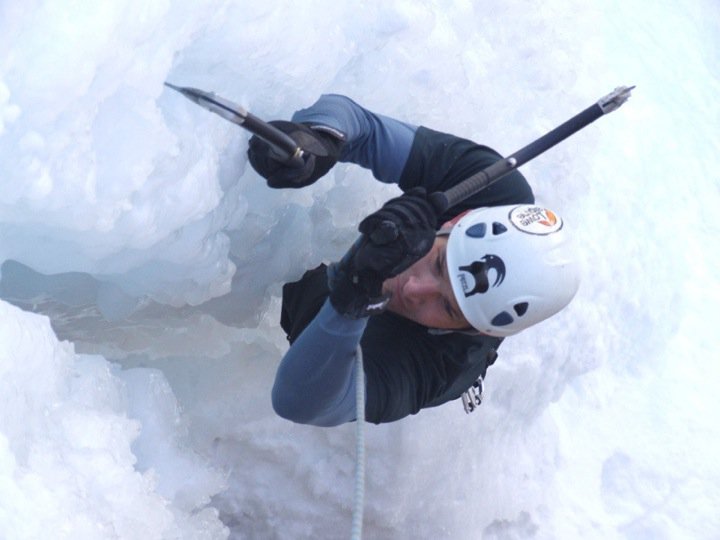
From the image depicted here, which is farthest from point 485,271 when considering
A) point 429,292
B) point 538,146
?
point 538,146

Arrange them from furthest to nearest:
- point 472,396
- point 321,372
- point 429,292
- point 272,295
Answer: point 272,295 → point 472,396 → point 429,292 → point 321,372

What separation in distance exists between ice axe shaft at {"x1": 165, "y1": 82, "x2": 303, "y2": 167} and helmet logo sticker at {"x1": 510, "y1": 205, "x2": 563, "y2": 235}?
470 mm

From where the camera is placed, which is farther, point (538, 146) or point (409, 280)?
point (409, 280)

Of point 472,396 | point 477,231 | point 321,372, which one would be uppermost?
point 477,231

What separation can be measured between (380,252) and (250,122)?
32cm

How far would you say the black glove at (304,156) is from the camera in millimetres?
1798

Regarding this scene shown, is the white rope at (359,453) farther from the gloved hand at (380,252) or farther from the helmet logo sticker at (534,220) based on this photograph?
the helmet logo sticker at (534,220)

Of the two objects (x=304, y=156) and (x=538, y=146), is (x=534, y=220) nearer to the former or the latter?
(x=538, y=146)

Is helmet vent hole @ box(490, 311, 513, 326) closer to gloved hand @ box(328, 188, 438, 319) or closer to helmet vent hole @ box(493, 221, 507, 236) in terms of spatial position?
helmet vent hole @ box(493, 221, 507, 236)

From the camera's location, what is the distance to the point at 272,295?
7.68 feet

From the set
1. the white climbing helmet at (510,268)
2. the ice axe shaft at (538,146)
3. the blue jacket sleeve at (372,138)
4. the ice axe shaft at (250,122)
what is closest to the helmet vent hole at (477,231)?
the white climbing helmet at (510,268)

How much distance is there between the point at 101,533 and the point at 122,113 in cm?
76

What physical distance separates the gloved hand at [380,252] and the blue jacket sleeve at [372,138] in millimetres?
398

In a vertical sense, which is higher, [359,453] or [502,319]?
[502,319]
